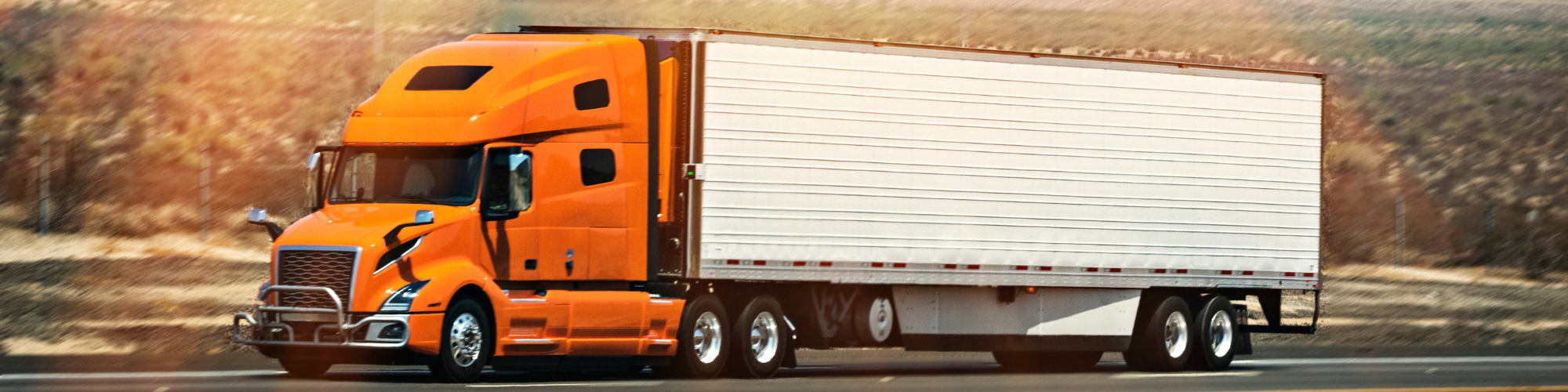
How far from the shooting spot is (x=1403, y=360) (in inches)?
1050

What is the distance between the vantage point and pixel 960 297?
70.4 ft

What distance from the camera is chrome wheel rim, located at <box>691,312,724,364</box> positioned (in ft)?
63.4

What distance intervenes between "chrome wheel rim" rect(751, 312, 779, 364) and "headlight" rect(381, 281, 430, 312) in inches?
159

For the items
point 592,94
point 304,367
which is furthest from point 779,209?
point 304,367

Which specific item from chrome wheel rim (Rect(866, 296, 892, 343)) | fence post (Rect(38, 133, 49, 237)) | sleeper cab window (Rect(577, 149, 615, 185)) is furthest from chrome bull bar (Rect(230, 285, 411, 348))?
fence post (Rect(38, 133, 49, 237))

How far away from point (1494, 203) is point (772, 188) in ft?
131

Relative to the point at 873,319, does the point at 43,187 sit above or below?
above

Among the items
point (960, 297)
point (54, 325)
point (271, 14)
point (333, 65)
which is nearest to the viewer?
point (960, 297)

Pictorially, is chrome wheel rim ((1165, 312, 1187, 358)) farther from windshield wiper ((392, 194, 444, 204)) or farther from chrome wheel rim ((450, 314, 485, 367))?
windshield wiper ((392, 194, 444, 204))

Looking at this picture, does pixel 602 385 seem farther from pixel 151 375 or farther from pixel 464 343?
pixel 151 375

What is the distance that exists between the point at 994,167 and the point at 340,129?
2902 cm

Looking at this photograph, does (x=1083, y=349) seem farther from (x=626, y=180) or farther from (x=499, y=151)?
(x=499, y=151)

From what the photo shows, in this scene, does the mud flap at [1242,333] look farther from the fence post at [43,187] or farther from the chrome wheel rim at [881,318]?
the fence post at [43,187]

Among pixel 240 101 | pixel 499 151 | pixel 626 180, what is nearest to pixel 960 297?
pixel 626 180
